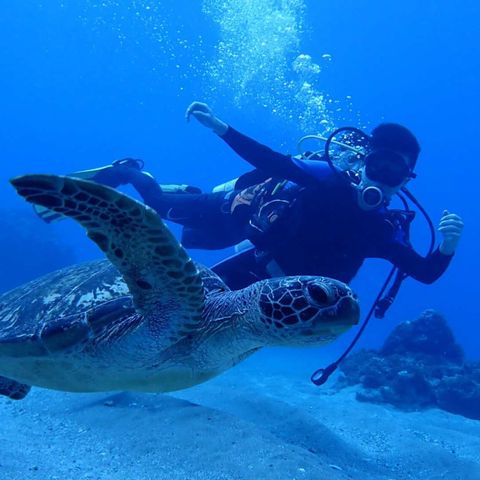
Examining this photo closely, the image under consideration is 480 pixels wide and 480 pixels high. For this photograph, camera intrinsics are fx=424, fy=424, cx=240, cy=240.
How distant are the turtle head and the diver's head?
324cm

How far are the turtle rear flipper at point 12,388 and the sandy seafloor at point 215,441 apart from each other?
1.57 ft

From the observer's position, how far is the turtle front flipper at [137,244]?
197 centimetres

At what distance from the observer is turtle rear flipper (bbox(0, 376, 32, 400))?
3.93m

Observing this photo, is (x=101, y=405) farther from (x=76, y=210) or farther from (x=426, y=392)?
(x=426, y=392)

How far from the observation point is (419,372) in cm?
1038

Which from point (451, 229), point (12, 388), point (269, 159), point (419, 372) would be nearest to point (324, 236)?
point (269, 159)

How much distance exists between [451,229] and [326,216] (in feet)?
5.25

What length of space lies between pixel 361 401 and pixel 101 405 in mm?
6538

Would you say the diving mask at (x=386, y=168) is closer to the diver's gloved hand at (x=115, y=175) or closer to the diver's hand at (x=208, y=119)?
the diver's hand at (x=208, y=119)

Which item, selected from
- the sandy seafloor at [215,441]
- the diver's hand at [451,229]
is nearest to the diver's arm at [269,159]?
the diver's hand at [451,229]

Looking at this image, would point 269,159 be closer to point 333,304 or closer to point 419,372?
point 333,304

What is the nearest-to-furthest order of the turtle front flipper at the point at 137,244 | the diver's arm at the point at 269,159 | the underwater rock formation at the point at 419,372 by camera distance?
1. the turtle front flipper at the point at 137,244
2. the diver's arm at the point at 269,159
3. the underwater rock formation at the point at 419,372

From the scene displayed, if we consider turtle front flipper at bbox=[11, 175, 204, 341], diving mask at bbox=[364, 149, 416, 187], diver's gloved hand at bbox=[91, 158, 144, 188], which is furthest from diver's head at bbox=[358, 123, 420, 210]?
diver's gloved hand at bbox=[91, 158, 144, 188]

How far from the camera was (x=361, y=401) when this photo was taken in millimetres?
10023
